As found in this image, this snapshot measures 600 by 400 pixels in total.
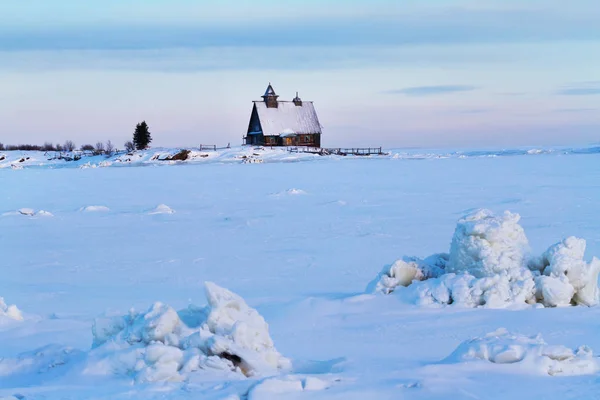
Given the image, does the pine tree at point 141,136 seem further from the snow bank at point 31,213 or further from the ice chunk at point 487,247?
the ice chunk at point 487,247

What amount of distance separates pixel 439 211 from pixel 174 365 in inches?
539

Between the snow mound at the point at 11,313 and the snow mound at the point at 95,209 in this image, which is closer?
the snow mound at the point at 11,313

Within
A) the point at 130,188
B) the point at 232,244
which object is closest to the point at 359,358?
the point at 232,244

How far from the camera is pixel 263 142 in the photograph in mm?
60000

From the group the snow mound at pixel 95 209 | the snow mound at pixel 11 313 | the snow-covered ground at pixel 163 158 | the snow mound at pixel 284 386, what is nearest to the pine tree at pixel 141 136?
the snow-covered ground at pixel 163 158

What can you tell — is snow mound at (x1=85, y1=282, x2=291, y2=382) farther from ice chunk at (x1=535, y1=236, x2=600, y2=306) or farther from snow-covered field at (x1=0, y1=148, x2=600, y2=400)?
ice chunk at (x1=535, y1=236, x2=600, y2=306)

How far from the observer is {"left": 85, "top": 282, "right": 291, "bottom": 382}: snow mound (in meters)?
4.41

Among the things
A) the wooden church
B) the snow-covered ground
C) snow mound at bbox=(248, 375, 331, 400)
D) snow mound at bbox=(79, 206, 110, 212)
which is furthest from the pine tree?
snow mound at bbox=(248, 375, 331, 400)

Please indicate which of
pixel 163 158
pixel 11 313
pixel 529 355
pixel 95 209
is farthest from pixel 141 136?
pixel 529 355

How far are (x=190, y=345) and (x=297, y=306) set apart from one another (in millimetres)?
3065

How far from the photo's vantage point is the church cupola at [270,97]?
60031 millimetres

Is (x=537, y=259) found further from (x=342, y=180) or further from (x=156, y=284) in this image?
(x=342, y=180)

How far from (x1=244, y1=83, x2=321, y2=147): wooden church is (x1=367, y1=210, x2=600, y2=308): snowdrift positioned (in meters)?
51.7

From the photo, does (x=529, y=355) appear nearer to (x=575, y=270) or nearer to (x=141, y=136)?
(x=575, y=270)
